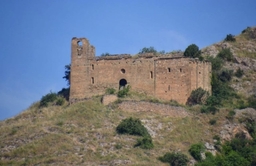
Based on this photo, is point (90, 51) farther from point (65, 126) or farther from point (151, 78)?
point (65, 126)

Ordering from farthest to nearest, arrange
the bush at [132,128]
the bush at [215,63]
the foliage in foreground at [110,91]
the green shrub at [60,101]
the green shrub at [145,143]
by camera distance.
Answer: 1. the bush at [215,63]
2. the green shrub at [60,101]
3. the foliage in foreground at [110,91]
4. the bush at [132,128]
5. the green shrub at [145,143]

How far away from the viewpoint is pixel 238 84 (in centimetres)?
5819

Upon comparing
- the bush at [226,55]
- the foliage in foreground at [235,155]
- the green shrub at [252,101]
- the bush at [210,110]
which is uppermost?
the bush at [226,55]

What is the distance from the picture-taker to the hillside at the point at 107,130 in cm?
4394

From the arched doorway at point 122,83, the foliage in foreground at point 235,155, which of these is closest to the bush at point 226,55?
the arched doorway at point 122,83

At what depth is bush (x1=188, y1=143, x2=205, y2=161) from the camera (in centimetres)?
4591

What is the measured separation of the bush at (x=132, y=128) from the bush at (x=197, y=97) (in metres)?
5.99

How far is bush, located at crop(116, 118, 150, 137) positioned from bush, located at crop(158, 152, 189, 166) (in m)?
3.52

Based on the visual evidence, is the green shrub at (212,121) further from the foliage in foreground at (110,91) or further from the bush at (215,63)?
the bush at (215,63)

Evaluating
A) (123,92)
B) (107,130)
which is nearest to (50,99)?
(123,92)

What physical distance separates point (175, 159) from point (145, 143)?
2.55 m

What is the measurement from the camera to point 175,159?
44.5 metres

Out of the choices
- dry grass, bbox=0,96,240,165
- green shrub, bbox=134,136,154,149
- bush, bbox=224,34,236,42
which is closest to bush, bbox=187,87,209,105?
dry grass, bbox=0,96,240,165

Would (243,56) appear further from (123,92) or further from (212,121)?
(123,92)
